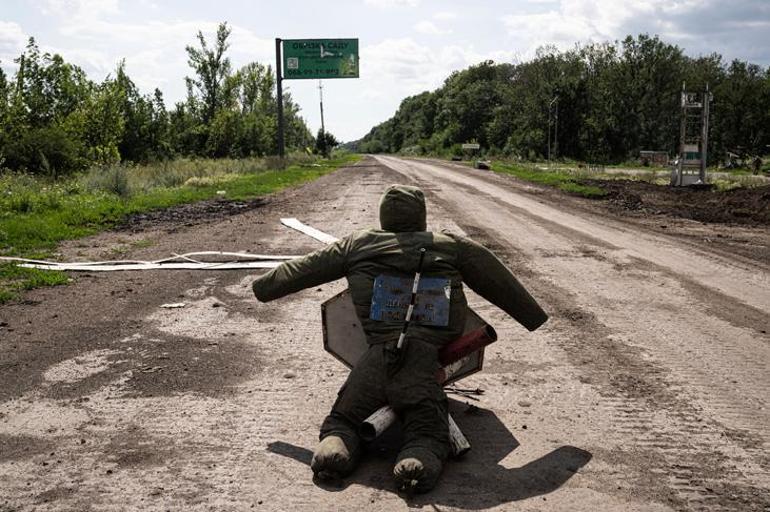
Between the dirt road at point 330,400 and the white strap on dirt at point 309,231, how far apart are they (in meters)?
3.11

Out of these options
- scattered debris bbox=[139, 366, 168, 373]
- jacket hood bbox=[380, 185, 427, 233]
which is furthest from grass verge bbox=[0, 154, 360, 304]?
jacket hood bbox=[380, 185, 427, 233]

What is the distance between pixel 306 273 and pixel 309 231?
27.6 feet

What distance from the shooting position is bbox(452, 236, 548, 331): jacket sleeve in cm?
444

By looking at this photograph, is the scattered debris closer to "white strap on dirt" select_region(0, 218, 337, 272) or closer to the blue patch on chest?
the blue patch on chest

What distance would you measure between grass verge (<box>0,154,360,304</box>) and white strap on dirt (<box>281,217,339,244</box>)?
347cm

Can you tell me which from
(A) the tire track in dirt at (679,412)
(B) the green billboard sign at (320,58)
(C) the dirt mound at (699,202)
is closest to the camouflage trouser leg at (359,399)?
(A) the tire track in dirt at (679,412)

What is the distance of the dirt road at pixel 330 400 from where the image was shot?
355 cm

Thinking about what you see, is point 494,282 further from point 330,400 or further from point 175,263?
point 175,263

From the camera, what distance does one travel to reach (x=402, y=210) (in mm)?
4363

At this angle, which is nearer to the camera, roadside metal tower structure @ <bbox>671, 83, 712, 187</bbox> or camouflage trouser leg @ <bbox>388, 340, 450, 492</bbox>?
camouflage trouser leg @ <bbox>388, 340, 450, 492</bbox>

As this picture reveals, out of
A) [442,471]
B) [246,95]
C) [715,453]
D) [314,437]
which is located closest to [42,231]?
[314,437]

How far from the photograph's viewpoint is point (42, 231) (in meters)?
12.2

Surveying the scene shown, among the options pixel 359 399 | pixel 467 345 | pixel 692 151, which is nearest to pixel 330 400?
pixel 359 399

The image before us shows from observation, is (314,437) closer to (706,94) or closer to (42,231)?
(42,231)
